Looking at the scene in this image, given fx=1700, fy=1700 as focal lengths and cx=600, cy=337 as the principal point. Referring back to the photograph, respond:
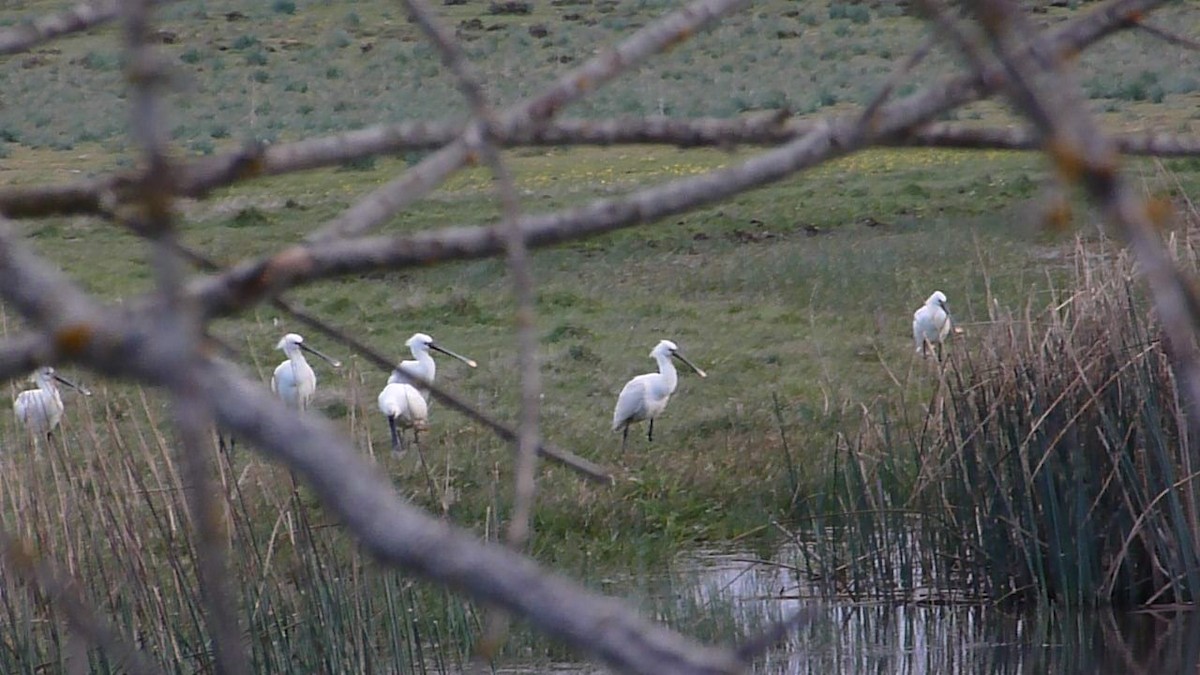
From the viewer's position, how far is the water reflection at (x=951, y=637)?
5.83m

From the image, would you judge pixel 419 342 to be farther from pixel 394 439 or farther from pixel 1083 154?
pixel 1083 154

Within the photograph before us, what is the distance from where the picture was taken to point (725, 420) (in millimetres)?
10133

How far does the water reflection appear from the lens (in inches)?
230

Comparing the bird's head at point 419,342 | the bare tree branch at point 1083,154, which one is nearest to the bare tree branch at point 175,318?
→ the bare tree branch at point 1083,154

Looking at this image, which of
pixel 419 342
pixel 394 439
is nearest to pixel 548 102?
pixel 394 439

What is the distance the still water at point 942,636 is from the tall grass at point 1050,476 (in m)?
0.08

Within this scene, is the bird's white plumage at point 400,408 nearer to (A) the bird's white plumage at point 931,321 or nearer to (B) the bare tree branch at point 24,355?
(A) the bird's white plumage at point 931,321

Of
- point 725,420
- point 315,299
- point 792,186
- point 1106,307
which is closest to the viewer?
point 1106,307

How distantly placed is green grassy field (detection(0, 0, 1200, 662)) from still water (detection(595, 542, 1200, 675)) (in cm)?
71

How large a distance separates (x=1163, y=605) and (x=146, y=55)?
217 inches

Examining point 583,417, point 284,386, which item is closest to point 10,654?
point 284,386

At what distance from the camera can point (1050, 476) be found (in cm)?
562

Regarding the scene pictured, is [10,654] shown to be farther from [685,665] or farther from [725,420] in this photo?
[725,420]

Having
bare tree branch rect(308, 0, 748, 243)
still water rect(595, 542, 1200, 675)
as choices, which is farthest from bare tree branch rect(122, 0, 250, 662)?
still water rect(595, 542, 1200, 675)
